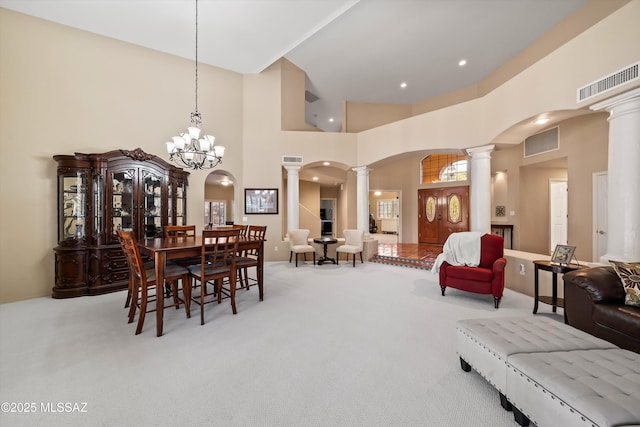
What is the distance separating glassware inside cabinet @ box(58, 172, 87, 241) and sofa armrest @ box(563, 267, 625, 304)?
6.62 meters

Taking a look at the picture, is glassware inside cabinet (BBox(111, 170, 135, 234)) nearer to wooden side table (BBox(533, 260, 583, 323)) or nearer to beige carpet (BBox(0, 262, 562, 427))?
beige carpet (BBox(0, 262, 562, 427))

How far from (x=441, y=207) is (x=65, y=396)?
911 cm

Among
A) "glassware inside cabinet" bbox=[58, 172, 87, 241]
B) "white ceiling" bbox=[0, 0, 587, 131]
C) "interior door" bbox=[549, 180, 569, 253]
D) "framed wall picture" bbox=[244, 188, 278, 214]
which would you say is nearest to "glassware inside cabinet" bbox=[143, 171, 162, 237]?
"glassware inside cabinet" bbox=[58, 172, 87, 241]

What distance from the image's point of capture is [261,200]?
656cm

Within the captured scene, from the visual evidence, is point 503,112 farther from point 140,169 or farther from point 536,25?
point 140,169

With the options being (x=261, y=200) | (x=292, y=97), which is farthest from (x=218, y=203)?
(x=292, y=97)

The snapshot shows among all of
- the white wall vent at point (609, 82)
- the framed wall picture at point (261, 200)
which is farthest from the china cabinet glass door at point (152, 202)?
the white wall vent at point (609, 82)

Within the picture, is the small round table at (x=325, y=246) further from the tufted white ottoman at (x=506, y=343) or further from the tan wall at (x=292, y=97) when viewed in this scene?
the tufted white ottoman at (x=506, y=343)

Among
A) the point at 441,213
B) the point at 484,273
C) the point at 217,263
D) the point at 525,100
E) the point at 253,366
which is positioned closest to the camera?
the point at 253,366

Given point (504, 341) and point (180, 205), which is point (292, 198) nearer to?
point (180, 205)

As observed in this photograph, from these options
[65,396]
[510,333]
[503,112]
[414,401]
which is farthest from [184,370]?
[503,112]

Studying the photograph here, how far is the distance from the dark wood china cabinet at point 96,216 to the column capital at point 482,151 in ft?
20.1

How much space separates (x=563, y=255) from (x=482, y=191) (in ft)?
6.17

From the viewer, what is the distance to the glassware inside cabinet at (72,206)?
4031 millimetres
